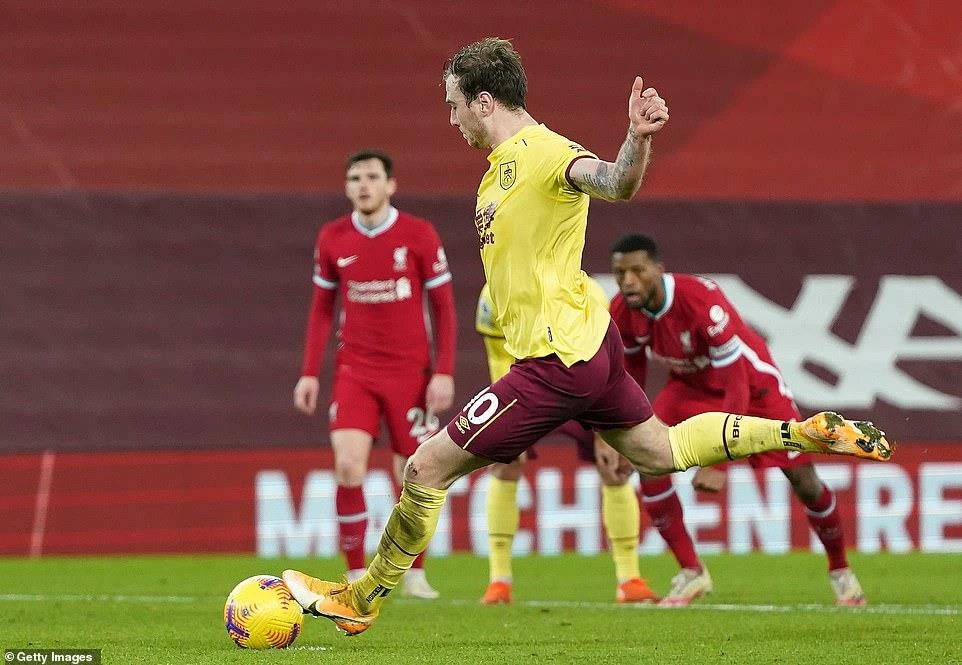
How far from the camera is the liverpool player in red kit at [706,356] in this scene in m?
8.25

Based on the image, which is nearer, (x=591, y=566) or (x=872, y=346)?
(x=591, y=566)

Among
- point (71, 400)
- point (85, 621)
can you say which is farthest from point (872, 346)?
point (85, 621)

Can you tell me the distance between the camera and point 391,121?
12.9 meters

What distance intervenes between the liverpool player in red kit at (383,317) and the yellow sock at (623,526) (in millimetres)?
1017

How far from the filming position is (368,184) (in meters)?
9.15

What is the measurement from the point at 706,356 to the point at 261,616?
3.34 m

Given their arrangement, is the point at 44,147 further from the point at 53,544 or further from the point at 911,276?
the point at 911,276

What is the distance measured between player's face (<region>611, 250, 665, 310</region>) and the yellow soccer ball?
2.97 m

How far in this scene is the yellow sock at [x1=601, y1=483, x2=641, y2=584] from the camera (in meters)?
8.70

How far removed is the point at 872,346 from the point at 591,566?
10.1ft

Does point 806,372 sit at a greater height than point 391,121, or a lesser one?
lesser

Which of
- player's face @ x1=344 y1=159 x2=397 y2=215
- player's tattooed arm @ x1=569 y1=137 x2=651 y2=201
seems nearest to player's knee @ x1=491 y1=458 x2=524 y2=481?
player's face @ x1=344 y1=159 x2=397 y2=215

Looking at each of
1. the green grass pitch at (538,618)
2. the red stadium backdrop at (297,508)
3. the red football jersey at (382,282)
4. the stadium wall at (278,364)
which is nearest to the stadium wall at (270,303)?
the stadium wall at (278,364)

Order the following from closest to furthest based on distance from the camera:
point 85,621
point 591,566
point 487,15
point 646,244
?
point 85,621 → point 646,244 → point 591,566 → point 487,15
